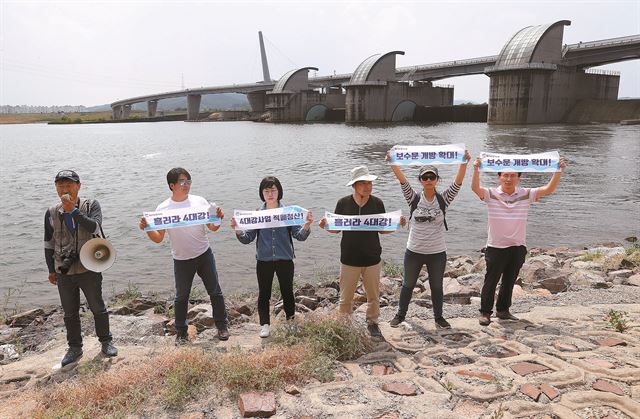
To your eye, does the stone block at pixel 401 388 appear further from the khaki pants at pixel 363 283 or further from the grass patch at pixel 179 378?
the khaki pants at pixel 363 283

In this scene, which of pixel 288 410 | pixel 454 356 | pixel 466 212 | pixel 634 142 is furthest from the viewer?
pixel 634 142

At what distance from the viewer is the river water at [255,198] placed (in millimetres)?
11508

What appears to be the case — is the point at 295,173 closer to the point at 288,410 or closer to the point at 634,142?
the point at 288,410

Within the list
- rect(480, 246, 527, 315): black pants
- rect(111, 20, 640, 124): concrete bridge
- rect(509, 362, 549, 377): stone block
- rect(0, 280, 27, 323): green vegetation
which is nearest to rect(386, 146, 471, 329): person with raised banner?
rect(480, 246, 527, 315): black pants

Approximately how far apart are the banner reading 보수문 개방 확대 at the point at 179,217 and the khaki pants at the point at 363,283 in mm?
1787

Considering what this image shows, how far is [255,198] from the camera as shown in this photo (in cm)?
2070

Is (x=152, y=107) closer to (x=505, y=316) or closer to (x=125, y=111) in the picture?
(x=125, y=111)

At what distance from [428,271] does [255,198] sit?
15.5 metres

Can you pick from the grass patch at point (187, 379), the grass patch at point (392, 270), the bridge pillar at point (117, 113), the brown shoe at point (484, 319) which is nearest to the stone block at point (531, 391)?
the brown shoe at point (484, 319)

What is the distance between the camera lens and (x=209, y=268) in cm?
580

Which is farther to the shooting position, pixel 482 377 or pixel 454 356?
pixel 454 356

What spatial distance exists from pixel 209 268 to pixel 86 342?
82.0 inches

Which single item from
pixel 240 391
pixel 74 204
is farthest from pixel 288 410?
pixel 74 204

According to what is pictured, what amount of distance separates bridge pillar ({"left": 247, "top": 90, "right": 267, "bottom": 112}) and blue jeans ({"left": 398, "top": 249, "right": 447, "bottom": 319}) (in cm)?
12104
